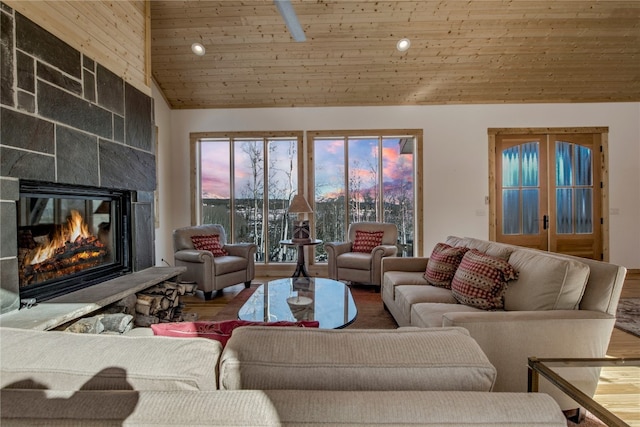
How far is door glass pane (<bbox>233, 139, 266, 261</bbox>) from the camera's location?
18.5 feet

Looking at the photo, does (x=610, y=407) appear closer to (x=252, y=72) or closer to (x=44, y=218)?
(x=44, y=218)

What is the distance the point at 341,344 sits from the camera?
2.65ft

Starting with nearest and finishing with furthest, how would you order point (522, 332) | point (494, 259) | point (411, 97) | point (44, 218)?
point (522, 332) < point (494, 259) < point (44, 218) < point (411, 97)

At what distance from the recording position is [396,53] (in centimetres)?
448

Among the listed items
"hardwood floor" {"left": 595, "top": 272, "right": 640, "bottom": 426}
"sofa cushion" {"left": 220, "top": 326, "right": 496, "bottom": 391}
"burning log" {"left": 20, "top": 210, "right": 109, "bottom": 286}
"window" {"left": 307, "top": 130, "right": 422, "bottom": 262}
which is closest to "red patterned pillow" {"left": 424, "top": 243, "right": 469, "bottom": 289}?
"hardwood floor" {"left": 595, "top": 272, "right": 640, "bottom": 426}

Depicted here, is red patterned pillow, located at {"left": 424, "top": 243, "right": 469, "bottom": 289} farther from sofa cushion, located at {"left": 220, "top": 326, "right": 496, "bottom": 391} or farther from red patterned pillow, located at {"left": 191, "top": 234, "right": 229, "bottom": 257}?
red patterned pillow, located at {"left": 191, "top": 234, "right": 229, "bottom": 257}

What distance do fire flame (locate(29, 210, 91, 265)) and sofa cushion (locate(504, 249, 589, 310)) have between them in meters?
3.39

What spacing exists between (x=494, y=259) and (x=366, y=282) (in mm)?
2262

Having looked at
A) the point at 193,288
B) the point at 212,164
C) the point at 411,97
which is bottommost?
the point at 193,288

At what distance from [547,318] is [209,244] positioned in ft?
12.9

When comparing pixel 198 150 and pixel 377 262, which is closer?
pixel 377 262

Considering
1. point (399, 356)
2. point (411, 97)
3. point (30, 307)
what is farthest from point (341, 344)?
point (411, 97)

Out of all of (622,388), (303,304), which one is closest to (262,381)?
(303,304)

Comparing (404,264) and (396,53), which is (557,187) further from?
(404,264)
